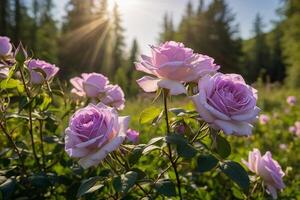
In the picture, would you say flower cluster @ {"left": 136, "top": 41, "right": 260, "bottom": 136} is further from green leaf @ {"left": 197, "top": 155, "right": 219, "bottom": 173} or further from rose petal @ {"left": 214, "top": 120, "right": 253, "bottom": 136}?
green leaf @ {"left": 197, "top": 155, "right": 219, "bottom": 173}

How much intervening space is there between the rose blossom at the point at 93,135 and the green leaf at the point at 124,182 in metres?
0.09

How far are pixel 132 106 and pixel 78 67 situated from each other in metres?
24.0

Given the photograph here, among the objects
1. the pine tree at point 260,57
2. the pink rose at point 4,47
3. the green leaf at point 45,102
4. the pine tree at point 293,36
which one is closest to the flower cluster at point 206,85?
the green leaf at point 45,102

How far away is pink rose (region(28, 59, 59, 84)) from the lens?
1.51 metres

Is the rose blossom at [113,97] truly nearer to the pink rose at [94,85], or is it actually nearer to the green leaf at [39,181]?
the pink rose at [94,85]

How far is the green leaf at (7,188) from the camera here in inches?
58.1

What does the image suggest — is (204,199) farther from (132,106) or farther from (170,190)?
(132,106)

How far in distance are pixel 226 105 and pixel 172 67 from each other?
0.57 ft

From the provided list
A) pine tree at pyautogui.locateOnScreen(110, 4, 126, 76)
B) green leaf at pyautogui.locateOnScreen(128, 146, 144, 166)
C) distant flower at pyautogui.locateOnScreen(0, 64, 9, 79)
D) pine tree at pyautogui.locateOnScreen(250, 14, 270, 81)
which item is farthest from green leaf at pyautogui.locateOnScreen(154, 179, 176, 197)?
pine tree at pyautogui.locateOnScreen(250, 14, 270, 81)

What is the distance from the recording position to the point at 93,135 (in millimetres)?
1103

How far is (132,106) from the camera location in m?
6.42

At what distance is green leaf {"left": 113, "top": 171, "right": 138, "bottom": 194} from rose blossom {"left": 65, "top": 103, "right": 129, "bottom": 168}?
9 centimetres

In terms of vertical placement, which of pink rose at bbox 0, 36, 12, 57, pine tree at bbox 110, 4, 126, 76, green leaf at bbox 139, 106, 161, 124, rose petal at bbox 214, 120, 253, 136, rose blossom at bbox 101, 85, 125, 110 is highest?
pink rose at bbox 0, 36, 12, 57

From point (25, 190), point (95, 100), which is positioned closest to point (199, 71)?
point (95, 100)
